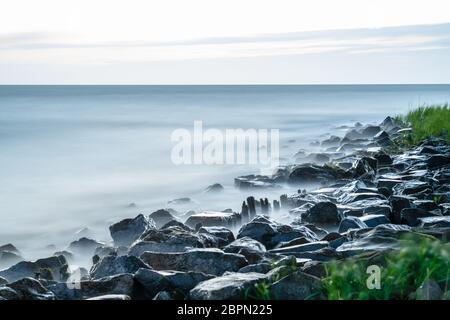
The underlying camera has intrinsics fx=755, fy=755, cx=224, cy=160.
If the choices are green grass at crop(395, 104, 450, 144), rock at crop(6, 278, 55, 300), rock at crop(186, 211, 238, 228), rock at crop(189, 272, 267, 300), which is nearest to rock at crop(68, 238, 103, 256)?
rock at crop(186, 211, 238, 228)

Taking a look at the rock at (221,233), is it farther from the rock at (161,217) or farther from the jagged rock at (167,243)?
the rock at (161,217)

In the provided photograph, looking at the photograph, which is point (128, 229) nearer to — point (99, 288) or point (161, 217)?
point (161, 217)

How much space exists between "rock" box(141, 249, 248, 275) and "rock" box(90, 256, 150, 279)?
0.34 feet

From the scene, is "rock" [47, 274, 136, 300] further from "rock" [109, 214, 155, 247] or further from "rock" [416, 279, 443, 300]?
"rock" [109, 214, 155, 247]

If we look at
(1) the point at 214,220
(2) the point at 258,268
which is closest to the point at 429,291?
(2) the point at 258,268

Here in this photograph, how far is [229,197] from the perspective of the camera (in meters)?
8.07

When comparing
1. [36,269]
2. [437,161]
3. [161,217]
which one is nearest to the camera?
[36,269]

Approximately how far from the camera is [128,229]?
18.4ft

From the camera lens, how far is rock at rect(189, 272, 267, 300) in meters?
2.82

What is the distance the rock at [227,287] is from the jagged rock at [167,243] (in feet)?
3.76

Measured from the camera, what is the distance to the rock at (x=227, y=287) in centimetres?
282

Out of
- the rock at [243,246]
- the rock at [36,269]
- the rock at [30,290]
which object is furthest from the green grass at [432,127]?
the rock at [30,290]

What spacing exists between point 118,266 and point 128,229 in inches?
70.2
